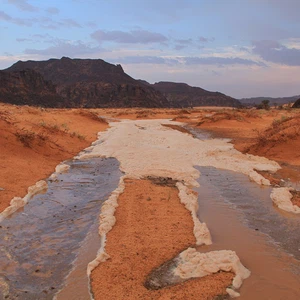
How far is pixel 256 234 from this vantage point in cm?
616

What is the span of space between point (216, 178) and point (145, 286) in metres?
6.72

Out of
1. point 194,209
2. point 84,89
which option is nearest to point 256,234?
point 194,209

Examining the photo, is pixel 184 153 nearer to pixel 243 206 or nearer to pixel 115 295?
pixel 243 206

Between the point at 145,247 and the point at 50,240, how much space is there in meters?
1.68

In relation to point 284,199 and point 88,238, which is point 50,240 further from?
point 284,199

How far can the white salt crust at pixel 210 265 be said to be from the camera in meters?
4.58

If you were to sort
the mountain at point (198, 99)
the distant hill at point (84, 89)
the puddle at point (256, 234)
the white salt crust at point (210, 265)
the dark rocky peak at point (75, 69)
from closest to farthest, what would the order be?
1. the puddle at point (256, 234)
2. the white salt crust at point (210, 265)
3. the distant hill at point (84, 89)
4. the dark rocky peak at point (75, 69)
5. the mountain at point (198, 99)

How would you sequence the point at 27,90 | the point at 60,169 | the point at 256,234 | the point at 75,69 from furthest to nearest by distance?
the point at 75,69
the point at 27,90
the point at 60,169
the point at 256,234

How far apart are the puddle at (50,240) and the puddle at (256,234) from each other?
2128mm

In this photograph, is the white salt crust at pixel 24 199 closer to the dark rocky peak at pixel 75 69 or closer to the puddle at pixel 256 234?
the puddle at pixel 256 234

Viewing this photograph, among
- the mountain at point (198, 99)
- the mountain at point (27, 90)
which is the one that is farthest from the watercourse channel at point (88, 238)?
the mountain at point (198, 99)

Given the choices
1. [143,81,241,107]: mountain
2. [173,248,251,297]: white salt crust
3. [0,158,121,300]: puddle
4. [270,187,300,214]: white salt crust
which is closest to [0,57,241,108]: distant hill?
[143,81,241,107]: mountain

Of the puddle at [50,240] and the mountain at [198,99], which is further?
the mountain at [198,99]

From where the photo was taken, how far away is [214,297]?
405 cm
